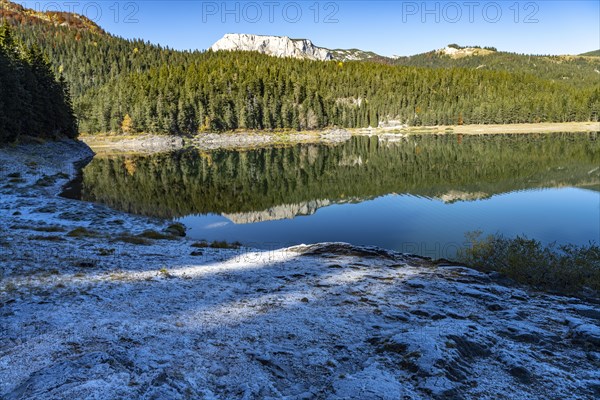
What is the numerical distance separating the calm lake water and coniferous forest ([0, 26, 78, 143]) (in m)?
11.6

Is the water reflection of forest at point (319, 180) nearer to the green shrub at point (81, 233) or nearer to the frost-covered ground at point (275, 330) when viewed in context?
the green shrub at point (81, 233)

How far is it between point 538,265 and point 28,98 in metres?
70.2

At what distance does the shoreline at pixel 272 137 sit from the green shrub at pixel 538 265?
107 metres

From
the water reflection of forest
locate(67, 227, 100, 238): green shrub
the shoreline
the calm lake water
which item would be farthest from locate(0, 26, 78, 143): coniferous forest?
locate(67, 227, 100, 238): green shrub

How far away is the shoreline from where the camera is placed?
425ft

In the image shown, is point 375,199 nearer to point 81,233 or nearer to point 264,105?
point 81,233

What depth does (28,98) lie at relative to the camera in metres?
59.0

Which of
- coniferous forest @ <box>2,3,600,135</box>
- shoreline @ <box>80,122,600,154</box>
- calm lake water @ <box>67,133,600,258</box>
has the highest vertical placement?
coniferous forest @ <box>2,3,600,135</box>

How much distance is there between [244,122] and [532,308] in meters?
145

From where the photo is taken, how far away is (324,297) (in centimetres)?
1297

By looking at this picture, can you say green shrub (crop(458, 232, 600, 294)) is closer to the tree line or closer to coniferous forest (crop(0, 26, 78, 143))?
coniferous forest (crop(0, 26, 78, 143))

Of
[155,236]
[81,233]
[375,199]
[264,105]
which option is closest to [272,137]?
[264,105]

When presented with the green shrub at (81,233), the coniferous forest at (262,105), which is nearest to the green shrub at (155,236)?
the green shrub at (81,233)

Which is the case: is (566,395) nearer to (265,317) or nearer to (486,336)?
(486,336)
